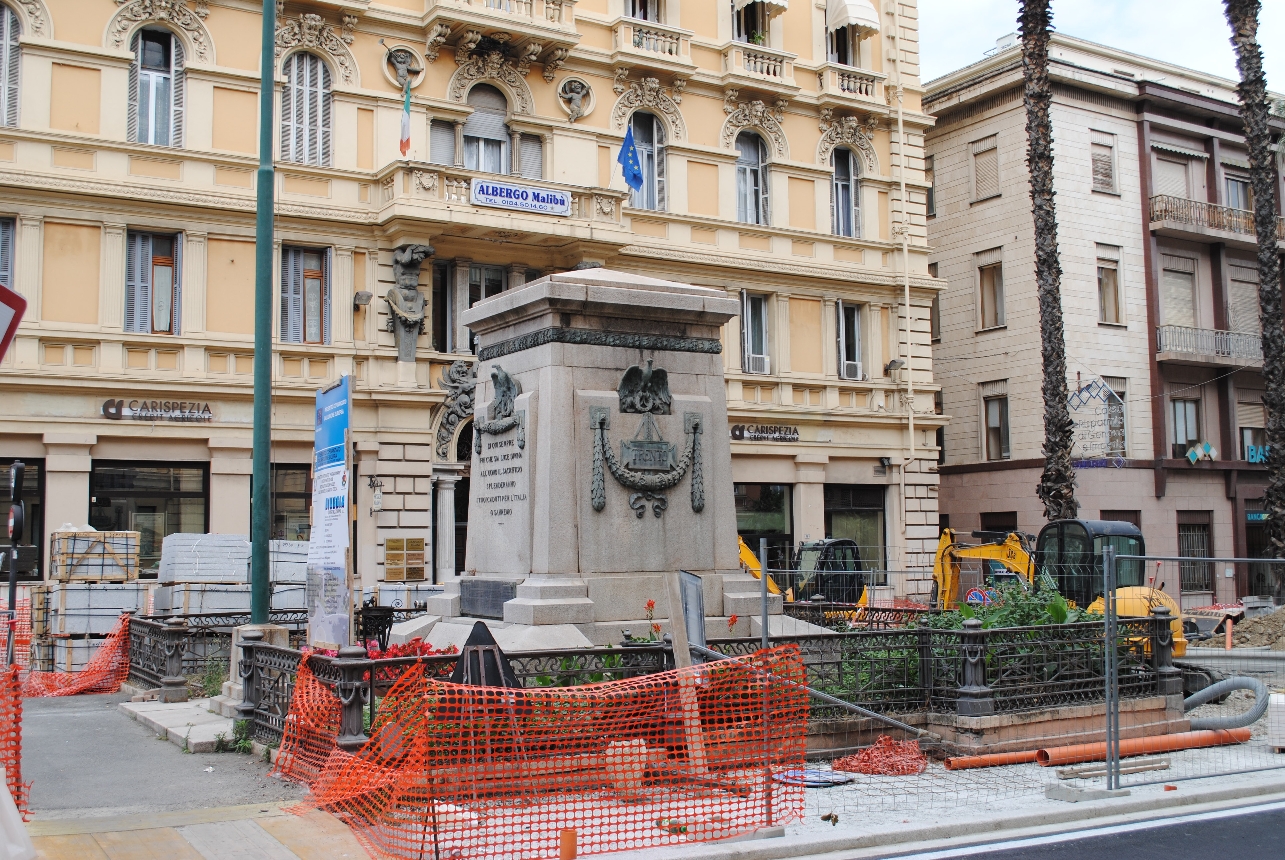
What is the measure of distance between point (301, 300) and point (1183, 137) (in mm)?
27779

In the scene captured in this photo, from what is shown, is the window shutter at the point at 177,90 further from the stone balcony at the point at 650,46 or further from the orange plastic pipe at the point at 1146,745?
the orange plastic pipe at the point at 1146,745

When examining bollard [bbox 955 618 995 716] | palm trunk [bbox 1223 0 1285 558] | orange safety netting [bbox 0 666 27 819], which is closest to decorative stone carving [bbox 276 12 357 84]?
orange safety netting [bbox 0 666 27 819]

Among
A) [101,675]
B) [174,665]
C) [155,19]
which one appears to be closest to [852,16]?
[155,19]

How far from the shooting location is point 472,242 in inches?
1120

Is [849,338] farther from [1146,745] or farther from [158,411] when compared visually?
[1146,745]

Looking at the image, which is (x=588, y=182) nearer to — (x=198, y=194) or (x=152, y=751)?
(x=198, y=194)

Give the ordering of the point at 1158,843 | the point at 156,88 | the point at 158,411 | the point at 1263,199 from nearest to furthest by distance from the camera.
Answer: the point at 1158,843, the point at 158,411, the point at 156,88, the point at 1263,199

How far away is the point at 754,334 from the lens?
32.9 meters

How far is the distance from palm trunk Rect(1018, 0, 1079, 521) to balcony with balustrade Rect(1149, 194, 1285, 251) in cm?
923

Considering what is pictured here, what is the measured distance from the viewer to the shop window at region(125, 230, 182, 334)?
84.0ft

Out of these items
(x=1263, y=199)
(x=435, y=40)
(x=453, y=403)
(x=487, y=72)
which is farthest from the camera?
(x=1263, y=199)

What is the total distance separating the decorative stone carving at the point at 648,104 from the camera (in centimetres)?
3141

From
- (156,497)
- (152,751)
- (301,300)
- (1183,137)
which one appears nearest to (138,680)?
(152,751)

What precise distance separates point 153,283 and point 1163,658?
20779 millimetres
